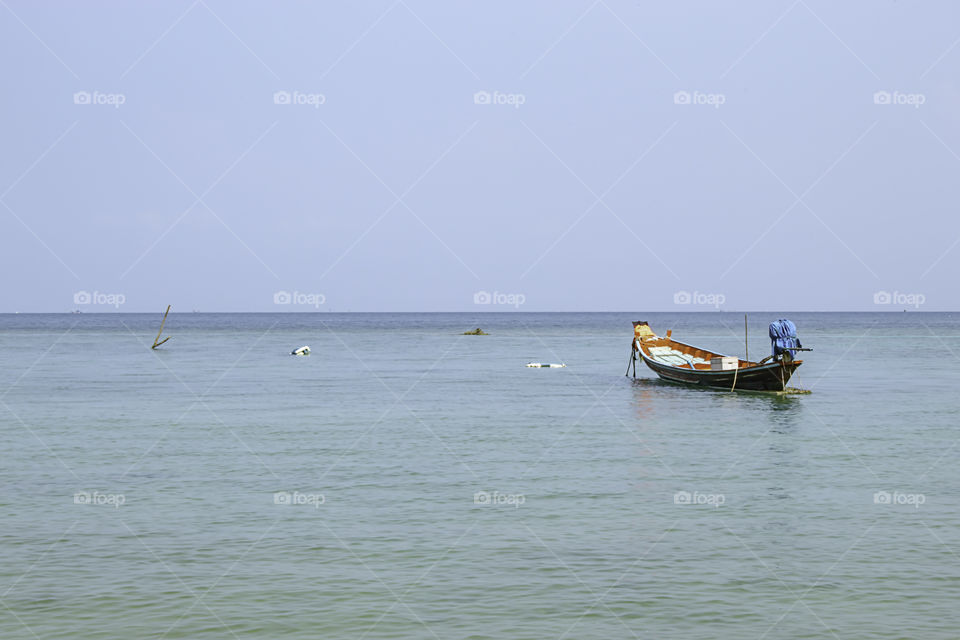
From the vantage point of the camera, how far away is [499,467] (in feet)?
79.6

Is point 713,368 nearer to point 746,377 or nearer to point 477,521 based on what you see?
point 746,377

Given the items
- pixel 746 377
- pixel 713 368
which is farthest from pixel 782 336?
pixel 713 368

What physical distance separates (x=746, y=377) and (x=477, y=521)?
3091 cm

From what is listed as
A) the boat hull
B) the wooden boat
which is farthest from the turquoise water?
the wooden boat

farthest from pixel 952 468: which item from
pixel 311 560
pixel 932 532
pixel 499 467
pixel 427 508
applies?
pixel 311 560

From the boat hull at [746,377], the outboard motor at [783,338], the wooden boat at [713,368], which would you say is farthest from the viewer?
the wooden boat at [713,368]

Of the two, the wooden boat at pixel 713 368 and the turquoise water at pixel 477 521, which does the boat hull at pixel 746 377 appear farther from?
A: the turquoise water at pixel 477 521

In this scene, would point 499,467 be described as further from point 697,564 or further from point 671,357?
point 671,357

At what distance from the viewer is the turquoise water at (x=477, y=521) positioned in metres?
12.9

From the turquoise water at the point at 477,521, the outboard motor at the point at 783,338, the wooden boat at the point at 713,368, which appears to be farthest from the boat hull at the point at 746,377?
the turquoise water at the point at 477,521

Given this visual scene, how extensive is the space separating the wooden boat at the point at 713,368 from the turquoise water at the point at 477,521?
16.7 feet

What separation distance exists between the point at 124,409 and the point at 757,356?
192 ft

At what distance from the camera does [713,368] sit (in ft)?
160

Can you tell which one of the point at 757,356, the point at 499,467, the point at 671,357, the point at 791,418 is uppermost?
the point at 757,356
